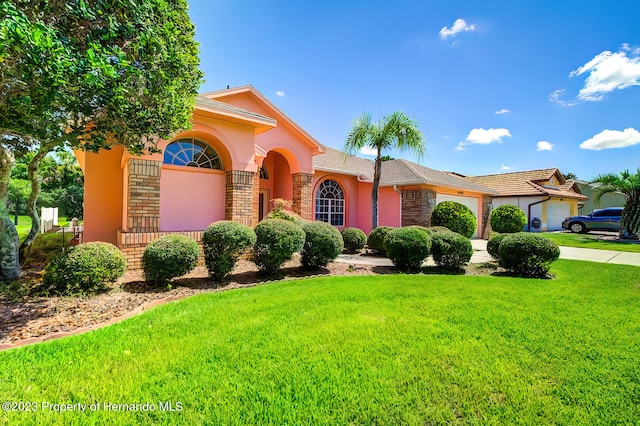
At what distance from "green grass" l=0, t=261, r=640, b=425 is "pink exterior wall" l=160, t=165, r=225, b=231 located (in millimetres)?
4471

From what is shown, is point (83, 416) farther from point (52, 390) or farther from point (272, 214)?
point (272, 214)

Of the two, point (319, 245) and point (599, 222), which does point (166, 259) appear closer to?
point (319, 245)

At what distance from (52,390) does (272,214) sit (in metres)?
7.67

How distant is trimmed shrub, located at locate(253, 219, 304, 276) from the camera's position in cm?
692

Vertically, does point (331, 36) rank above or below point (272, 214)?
above

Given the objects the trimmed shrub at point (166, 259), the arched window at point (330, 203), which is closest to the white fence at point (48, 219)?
the trimmed shrub at point (166, 259)

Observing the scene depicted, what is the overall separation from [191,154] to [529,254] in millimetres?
10510

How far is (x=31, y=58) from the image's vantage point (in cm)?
352

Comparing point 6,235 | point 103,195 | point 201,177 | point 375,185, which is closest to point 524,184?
point 375,185

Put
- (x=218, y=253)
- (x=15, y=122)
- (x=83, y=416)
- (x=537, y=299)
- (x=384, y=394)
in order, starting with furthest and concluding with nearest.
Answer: (x=218, y=253), (x=537, y=299), (x=15, y=122), (x=384, y=394), (x=83, y=416)

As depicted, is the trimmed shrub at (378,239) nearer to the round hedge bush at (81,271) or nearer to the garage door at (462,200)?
the garage door at (462,200)

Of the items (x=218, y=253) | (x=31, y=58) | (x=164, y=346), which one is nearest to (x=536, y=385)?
(x=164, y=346)

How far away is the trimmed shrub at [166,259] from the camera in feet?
19.0

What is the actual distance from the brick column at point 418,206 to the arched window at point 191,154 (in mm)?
10165
